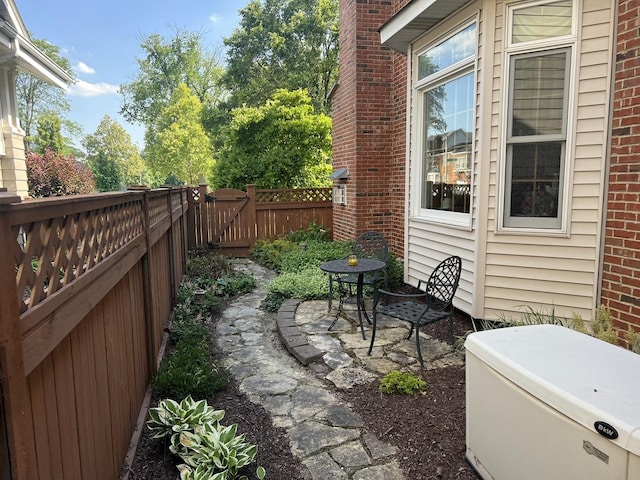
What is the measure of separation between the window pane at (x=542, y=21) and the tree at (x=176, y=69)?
1010 inches

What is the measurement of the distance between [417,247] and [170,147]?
741 inches

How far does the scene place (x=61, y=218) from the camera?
1357 mm

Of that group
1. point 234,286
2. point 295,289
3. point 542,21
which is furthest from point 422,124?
point 234,286

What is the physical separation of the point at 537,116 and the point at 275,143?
7.75m

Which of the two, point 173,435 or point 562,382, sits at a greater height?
point 562,382

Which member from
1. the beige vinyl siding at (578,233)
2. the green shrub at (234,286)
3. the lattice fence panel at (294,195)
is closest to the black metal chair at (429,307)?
the beige vinyl siding at (578,233)

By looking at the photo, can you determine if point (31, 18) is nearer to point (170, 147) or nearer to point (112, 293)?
point (170, 147)

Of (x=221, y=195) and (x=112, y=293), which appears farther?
(x=221, y=195)

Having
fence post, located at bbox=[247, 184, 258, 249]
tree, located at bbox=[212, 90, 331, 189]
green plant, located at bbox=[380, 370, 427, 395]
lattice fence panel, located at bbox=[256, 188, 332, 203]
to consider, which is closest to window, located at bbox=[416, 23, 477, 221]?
green plant, located at bbox=[380, 370, 427, 395]

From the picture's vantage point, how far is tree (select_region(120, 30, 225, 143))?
27.5m

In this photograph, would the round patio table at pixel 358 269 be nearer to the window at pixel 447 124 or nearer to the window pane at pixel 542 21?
the window at pixel 447 124

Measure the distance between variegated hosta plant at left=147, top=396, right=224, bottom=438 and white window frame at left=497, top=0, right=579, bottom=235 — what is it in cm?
300

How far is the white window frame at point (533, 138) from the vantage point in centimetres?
354

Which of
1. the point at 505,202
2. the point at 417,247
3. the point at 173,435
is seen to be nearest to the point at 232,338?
the point at 173,435
